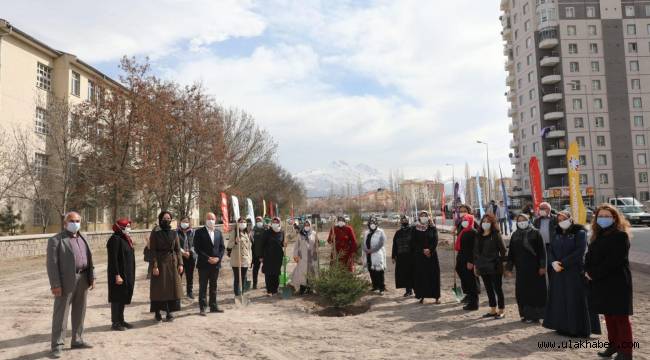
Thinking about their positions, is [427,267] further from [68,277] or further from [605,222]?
[68,277]

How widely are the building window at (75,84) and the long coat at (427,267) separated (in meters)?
31.5

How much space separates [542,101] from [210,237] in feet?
199

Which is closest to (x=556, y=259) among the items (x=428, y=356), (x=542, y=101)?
(x=428, y=356)

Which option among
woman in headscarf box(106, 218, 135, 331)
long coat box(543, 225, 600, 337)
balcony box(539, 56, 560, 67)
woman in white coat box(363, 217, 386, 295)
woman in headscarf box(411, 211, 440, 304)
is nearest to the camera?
long coat box(543, 225, 600, 337)

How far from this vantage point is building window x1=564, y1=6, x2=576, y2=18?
59.0 meters

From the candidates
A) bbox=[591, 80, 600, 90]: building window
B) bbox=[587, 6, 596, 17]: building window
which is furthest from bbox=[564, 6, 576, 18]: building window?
bbox=[591, 80, 600, 90]: building window

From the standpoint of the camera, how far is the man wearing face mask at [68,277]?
246 inches

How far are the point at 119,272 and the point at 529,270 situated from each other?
22.1ft

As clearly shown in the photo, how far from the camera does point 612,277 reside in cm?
553

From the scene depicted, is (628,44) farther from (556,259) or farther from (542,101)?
(556,259)

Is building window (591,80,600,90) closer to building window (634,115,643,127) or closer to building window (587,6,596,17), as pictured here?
building window (634,115,643,127)

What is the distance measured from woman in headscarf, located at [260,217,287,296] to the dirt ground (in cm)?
70

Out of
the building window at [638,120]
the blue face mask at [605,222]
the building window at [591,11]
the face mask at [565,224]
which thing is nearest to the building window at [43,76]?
the face mask at [565,224]

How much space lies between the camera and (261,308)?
966cm
